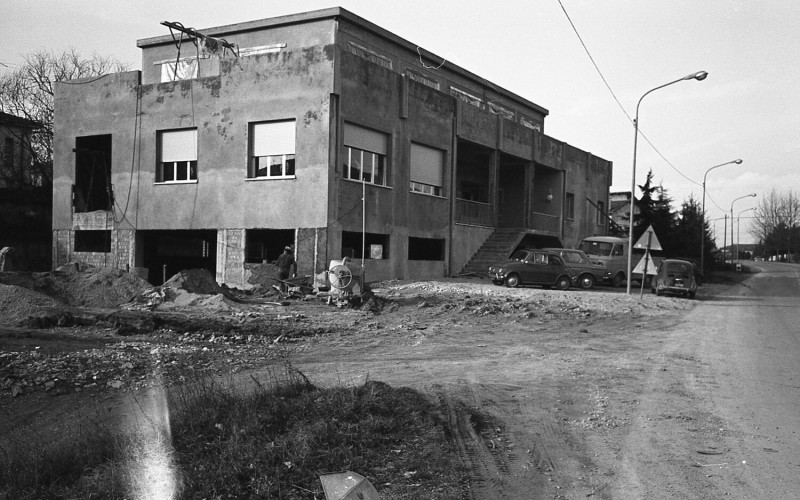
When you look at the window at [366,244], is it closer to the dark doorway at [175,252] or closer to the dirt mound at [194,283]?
the dark doorway at [175,252]

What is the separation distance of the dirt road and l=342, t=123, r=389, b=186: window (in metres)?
6.48

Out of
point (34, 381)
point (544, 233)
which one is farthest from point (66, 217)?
point (544, 233)

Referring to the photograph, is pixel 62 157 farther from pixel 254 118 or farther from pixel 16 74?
pixel 16 74

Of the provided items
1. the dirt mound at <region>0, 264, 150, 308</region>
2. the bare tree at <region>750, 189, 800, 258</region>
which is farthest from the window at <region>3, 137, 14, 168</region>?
the bare tree at <region>750, 189, 800, 258</region>

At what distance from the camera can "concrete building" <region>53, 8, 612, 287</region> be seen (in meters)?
22.5

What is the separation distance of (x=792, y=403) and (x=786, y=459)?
8.79ft

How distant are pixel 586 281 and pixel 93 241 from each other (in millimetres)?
22075

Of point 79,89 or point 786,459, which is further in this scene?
point 79,89

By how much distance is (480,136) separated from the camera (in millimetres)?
31234

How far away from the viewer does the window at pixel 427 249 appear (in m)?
28.8

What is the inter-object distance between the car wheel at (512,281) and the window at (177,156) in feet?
42.6

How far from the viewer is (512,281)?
25.6m

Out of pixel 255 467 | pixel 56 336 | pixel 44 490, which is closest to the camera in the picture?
pixel 44 490

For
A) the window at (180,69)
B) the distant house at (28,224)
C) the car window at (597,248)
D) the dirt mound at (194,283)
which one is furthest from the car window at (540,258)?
the distant house at (28,224)
